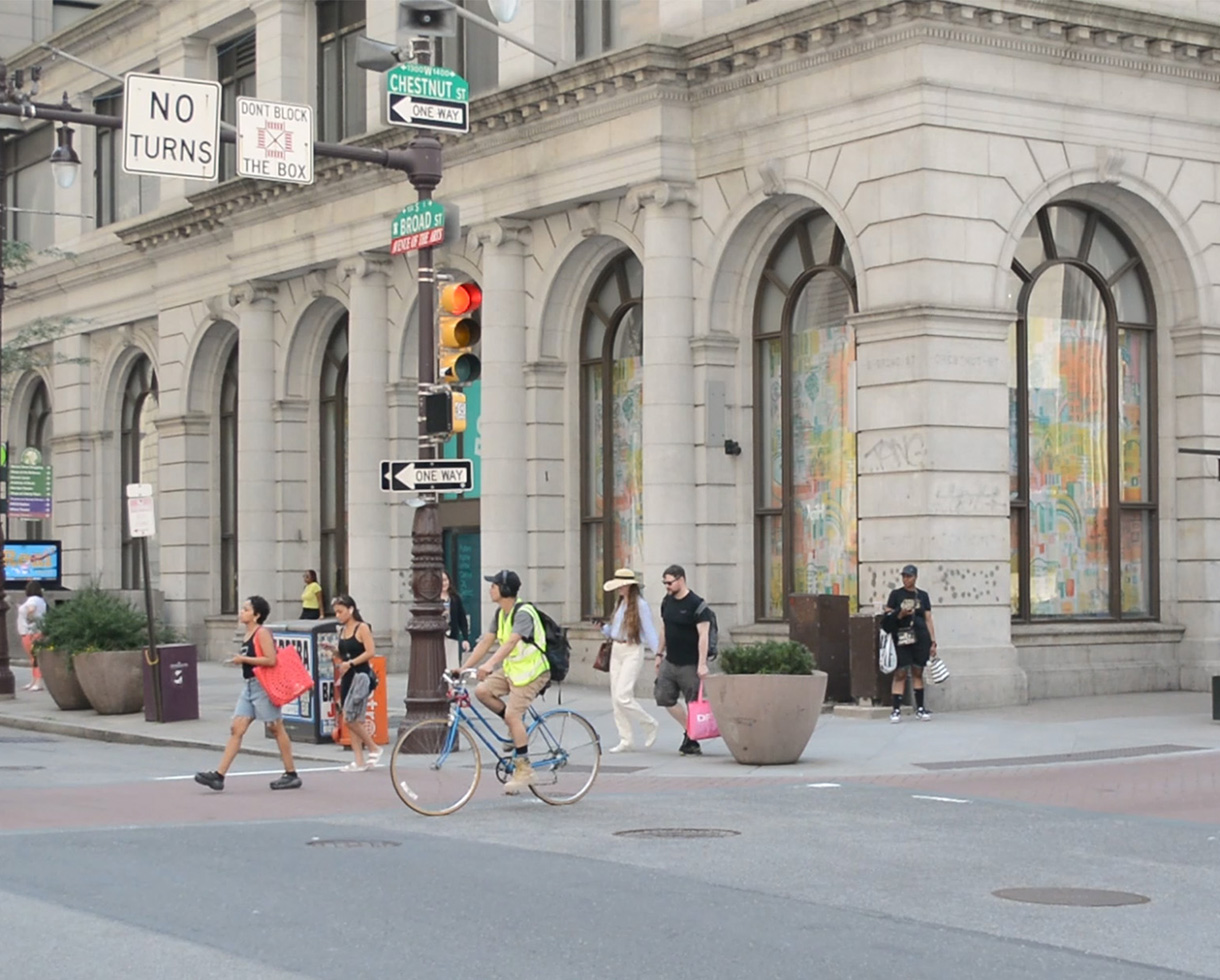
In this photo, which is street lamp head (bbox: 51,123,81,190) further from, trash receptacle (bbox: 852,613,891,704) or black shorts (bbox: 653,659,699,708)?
black shorts (bbox: 653,659,699,708)

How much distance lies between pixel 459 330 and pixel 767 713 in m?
4.70

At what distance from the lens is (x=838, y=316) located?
26.8m

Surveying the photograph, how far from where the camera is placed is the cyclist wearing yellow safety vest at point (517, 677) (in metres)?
15.6

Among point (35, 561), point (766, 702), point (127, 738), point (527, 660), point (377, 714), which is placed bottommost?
point (127, 738)

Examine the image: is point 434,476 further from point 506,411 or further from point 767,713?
point 506,411

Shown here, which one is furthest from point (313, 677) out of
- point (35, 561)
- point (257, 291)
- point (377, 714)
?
point (35, 561)

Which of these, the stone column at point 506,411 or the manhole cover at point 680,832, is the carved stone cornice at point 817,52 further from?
the manhole cover at point 680,832

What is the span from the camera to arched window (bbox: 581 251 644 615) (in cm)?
3019

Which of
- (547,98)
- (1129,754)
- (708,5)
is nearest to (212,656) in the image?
(547,98)

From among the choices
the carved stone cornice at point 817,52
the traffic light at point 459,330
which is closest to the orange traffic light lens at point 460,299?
the traffic light at point 459,330

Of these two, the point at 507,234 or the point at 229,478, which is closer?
the point at 507,234

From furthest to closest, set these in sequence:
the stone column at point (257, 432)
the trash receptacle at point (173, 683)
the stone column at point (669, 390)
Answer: the stone column at point (257, 432), the stone column at point (669, 390), the trash receptacle at point (173, 683)

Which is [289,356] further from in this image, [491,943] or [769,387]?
[491,943]

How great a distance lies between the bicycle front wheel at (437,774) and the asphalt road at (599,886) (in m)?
0.18
